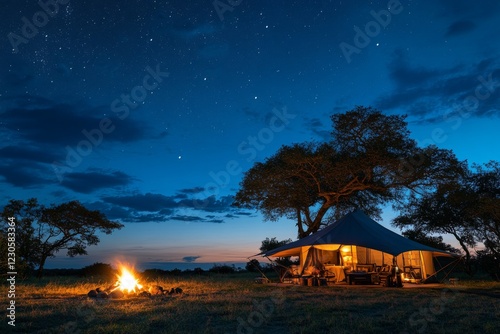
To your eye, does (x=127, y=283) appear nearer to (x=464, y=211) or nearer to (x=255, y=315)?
(x=255, y=315)

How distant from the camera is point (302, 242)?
19172mm

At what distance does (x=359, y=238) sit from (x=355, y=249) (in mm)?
2778

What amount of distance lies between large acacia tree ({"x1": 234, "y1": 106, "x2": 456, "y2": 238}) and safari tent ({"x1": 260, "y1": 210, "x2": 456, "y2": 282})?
10.4 ft

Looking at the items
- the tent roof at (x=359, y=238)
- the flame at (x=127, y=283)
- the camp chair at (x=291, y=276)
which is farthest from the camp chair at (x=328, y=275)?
the flame at (x=127, y=283)

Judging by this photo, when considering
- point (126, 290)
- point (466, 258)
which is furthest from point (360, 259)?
point (126, 290)

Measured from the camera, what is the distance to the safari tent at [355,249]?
18.2 m

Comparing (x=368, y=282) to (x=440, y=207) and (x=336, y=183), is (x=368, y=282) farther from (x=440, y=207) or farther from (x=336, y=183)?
(x=440, y=207)

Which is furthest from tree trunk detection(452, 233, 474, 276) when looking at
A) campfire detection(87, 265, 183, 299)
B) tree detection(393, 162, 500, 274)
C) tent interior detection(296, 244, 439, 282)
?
campfire detection(87, 265, 183, 299)

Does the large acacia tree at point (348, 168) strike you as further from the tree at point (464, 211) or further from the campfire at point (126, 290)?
the campfire at point (126, 290)

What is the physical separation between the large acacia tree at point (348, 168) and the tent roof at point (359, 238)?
3194 millimetres

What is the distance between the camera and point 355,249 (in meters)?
20.6

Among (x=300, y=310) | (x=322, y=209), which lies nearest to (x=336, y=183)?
(x=322, y=209)

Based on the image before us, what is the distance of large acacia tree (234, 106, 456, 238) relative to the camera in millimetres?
22578

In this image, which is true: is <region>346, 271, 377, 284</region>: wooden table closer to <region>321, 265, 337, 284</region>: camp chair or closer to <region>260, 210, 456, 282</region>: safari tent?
<region>260, 210, 456, 282</region>: safari tent
